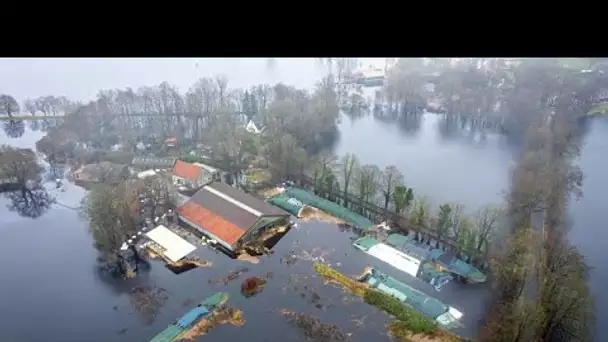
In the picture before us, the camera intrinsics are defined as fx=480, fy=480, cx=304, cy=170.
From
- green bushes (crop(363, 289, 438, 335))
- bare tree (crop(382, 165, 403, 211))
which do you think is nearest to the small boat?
green bushes (crop(363, 289, 438, 335))

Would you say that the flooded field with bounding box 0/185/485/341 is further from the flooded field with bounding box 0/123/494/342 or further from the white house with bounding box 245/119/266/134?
the white house with bounding box 245/119/266/134

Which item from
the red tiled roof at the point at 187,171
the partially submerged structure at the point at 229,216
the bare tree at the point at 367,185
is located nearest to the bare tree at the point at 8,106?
the red tiled roof at the point at 187,171

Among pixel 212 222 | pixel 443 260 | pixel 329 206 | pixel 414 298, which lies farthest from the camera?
pixel 329 206

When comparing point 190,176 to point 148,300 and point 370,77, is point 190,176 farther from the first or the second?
point 370,77

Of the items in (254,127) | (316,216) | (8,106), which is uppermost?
(8,106)

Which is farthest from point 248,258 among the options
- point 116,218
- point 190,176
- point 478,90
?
point 478,90
